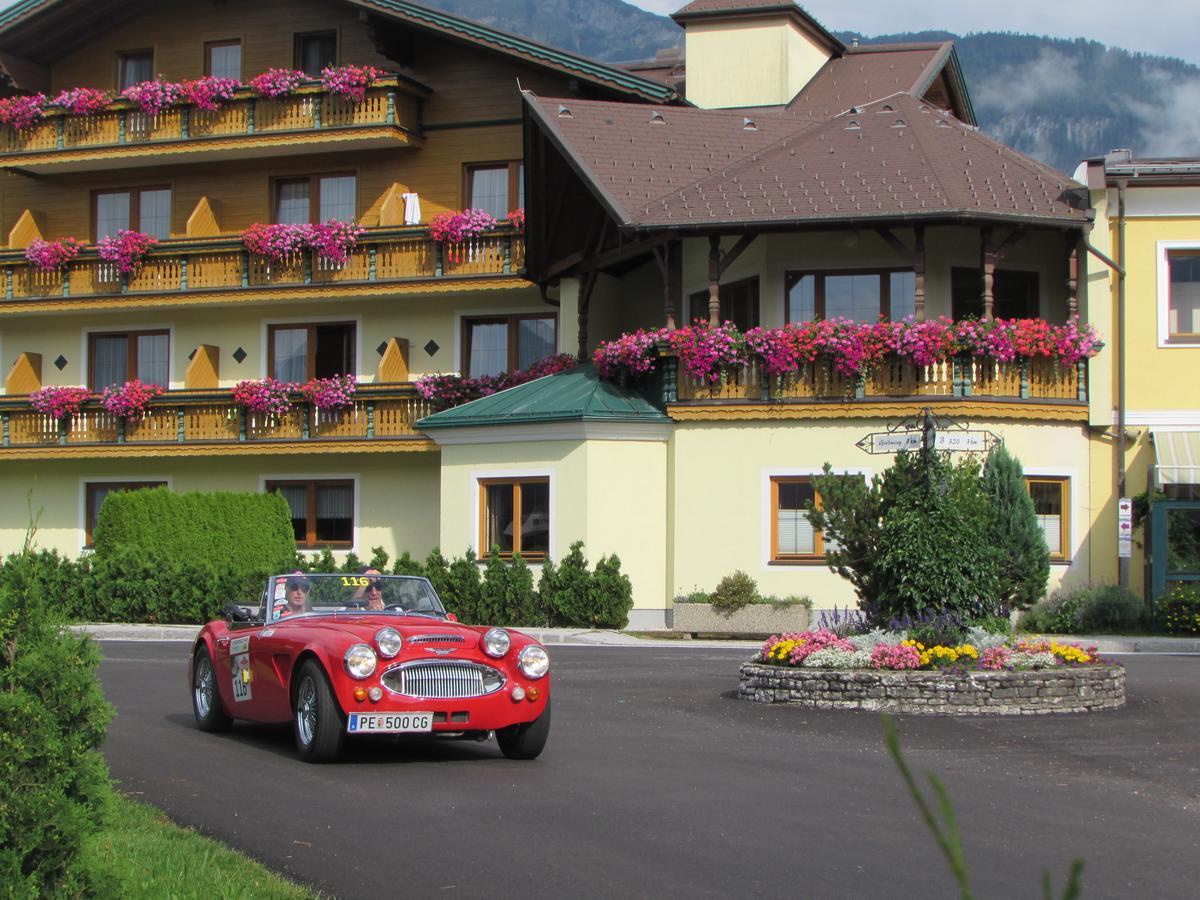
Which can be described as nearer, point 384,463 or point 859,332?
point 859,332

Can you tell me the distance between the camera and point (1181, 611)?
24.4 metres

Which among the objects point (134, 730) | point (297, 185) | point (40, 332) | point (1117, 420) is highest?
point (297, 185)

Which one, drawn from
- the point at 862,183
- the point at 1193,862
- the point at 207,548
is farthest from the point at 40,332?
the point at 1193,862

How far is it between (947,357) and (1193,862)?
18398mm

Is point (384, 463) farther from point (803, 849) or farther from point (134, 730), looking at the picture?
point (803, 849)

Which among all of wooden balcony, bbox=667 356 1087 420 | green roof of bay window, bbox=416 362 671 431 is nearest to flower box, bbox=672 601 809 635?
wooden balcony, bbox=667 356 1087 420

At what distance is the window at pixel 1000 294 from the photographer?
2842 centimetres

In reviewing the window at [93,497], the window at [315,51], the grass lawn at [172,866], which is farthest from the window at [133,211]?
the grass lawn at [172,866]

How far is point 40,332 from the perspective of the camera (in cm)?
3722

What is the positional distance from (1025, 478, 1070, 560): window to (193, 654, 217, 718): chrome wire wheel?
16.8m

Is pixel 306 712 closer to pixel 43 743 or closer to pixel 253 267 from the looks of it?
pixel 43 743

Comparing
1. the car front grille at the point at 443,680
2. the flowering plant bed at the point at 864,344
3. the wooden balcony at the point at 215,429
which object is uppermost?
the flowering plant bed at the point at 864,344

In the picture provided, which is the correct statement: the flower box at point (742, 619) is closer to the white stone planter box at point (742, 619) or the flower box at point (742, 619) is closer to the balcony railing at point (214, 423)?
the white stone planter box at point (742, 619)

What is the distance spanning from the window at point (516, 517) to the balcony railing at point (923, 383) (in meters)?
3.55
